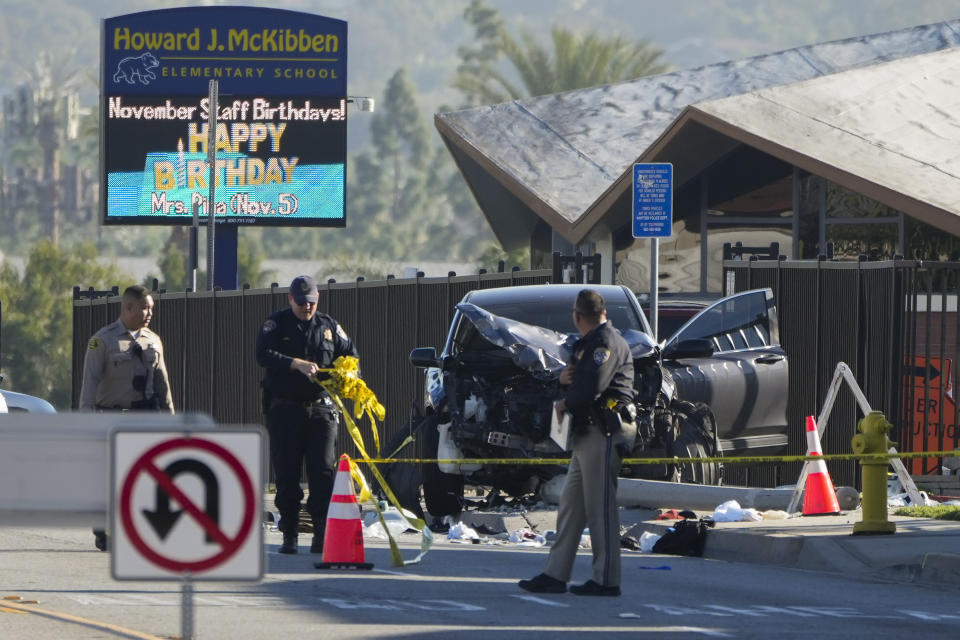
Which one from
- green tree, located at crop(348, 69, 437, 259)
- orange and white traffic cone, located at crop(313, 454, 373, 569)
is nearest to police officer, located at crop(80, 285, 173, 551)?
orange and white traffic cone, located at crop(313, 454, 373, 569)

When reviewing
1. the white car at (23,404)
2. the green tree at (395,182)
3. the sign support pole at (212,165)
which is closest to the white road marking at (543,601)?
the white car at (23,404)

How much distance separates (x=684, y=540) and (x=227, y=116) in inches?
886

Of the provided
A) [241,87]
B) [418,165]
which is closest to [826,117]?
[241,87]

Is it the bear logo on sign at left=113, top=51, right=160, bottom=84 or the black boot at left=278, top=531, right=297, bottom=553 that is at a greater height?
the bear logo on sign at left=113, top=51, right=160, bottom=84

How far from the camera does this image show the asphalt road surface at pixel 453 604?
9.92 m

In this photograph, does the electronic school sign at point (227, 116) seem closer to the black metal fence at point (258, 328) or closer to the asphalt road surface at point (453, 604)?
the black metal fence at point (258, 328)

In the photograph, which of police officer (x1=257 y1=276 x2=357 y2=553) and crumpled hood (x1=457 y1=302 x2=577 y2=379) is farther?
crumpled hood (x1=457 y1=302 x2=577 y2=379)

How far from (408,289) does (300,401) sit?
11.1 meters

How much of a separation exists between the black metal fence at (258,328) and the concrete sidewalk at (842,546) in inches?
319

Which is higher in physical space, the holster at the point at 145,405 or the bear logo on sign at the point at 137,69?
the bear logo on sign at the point at 137,69

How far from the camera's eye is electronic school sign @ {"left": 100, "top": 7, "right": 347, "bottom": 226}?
35.6 metres

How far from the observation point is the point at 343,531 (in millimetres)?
12531

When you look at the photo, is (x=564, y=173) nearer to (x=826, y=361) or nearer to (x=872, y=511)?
(x=826, y=361)

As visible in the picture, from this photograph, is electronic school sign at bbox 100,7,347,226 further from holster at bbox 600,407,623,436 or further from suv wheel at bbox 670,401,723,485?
holster at bbox 600,407,623,436
